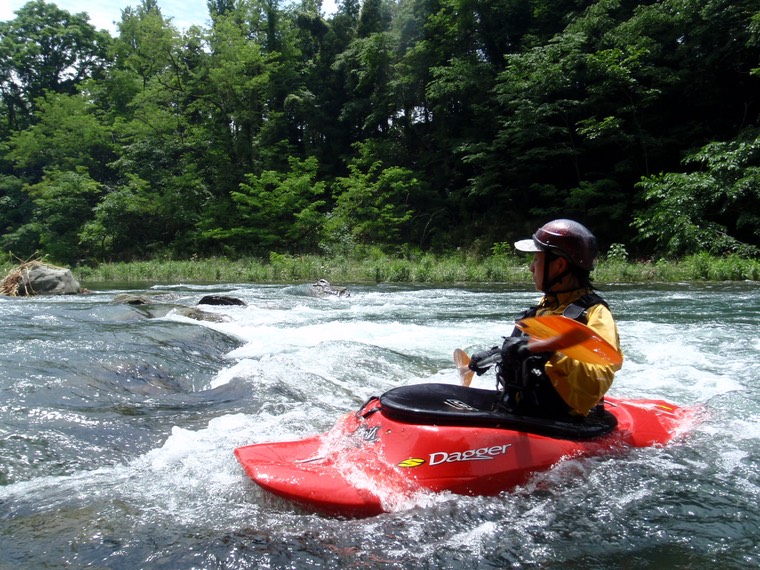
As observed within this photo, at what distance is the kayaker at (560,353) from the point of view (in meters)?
2.37

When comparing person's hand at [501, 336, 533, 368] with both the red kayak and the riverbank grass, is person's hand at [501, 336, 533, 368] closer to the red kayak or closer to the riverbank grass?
the red kayak

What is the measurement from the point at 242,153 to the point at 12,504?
91.6ft

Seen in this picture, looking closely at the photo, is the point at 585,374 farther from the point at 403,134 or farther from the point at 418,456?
the point at 403,134

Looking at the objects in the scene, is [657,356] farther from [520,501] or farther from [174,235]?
[174,235]

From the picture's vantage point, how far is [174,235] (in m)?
28.3

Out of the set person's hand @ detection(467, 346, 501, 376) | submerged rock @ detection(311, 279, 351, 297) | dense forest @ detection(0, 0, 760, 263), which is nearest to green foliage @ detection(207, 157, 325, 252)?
dense forest @ detection(0, 0, 760, 263)

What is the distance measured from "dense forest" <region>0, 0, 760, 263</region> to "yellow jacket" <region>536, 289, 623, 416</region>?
45.4 feet

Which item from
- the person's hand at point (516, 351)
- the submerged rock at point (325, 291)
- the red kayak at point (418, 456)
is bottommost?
the submerged rock at point (325, 291)

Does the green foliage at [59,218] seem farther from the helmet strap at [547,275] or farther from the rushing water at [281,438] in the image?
the helmet strap at [547,275]

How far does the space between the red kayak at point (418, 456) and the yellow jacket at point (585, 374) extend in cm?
23

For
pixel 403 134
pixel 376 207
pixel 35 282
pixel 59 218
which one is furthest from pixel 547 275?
pixel 59 218

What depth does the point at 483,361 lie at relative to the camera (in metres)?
2.82

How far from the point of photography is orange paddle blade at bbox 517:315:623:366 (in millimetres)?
2225

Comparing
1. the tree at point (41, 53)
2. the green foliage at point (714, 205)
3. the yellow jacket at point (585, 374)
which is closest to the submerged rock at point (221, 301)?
the yellow jacket at point (585, 374)
